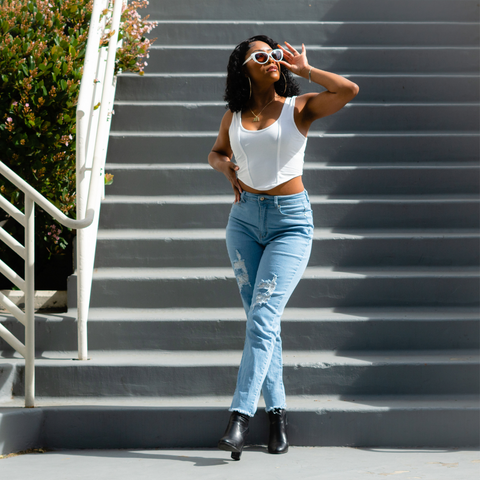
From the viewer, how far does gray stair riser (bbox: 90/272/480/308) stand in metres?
3.33

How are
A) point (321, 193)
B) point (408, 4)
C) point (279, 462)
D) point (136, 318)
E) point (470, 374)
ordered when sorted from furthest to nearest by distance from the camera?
point (408, 4) < point (321, 193) < point (136, 318) < point (470, 374) < point (279, 462)

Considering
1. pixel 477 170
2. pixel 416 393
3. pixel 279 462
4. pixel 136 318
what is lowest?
pixel 279 462

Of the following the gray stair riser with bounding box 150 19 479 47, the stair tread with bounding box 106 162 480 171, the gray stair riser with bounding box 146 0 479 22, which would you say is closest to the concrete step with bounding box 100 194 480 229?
the stair tread with bounding box 106 162 480 171

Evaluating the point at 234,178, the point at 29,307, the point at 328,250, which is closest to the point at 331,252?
the point at 328,250

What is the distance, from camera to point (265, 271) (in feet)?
8.26

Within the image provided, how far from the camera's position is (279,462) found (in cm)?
254

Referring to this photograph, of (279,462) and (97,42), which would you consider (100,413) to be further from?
(97,42)

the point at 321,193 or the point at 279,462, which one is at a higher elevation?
the point at 321,193

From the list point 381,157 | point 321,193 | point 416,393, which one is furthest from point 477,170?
point 416,393

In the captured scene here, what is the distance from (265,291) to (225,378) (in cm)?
70

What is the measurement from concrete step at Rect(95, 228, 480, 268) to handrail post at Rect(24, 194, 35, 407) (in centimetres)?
74

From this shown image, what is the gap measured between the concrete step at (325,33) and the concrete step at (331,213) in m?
1.78

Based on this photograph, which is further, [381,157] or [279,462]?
[381,157]

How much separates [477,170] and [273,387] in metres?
2.25
